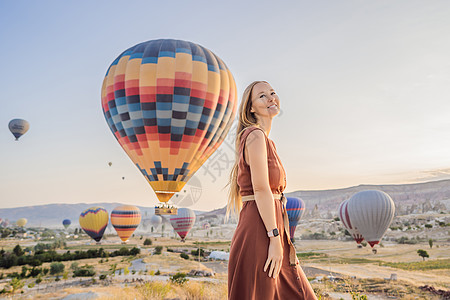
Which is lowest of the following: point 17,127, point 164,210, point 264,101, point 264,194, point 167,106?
point 164,210

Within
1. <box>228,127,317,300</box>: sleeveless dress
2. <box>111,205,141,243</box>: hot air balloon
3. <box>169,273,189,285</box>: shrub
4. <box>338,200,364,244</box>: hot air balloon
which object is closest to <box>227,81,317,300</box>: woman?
<box>228,127,317,300</box>: sleeveless dress

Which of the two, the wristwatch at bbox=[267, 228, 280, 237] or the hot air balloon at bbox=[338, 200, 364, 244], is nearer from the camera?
the wristwatch at bbox=[267, 228, 280, 237]

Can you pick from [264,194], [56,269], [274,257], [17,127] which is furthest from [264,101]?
[17,127]

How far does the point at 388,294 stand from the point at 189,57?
14167 mm

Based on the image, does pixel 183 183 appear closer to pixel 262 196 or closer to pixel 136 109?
pixel 136 109

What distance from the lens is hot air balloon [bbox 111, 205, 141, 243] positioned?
42.9 m

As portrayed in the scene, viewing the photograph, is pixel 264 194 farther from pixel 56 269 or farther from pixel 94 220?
pixel 94 220

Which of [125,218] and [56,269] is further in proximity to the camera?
[125,218]

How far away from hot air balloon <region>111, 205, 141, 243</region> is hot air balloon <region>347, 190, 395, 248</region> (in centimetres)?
2632

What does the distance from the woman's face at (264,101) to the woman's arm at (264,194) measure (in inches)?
16.4

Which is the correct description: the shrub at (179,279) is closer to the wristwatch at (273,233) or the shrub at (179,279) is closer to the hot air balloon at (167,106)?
the hot air balloon at (167,106)

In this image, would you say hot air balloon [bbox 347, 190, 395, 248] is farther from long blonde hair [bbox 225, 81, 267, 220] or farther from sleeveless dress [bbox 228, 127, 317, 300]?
sleeveless dress [bbox 228, 127, 317, 300]

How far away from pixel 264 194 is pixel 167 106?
14.2 m

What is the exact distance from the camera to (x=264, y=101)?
2787mm
